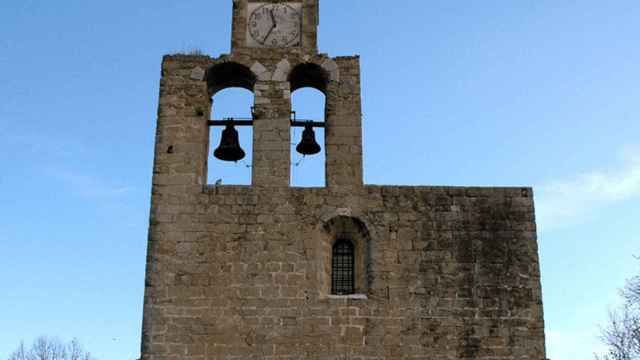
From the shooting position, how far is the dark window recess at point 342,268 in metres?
13.2

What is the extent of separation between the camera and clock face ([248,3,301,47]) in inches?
576

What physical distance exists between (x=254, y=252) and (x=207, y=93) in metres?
3.01

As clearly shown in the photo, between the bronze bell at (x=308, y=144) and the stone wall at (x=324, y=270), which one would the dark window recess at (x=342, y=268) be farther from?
the bronze bell at (x=308, y=144)

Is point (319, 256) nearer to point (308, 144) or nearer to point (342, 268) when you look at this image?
point (342, 268)

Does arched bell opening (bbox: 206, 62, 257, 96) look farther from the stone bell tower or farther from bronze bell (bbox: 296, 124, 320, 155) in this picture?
bronze bell (bbox: 296, 124, 320, 155)

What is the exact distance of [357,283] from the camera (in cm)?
1314

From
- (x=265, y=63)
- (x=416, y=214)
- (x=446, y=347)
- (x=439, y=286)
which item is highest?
(x=265, y=63)

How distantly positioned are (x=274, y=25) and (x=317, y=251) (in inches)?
167

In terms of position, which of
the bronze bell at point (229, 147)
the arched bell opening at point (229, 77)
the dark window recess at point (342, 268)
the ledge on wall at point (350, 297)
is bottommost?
the ledge on wall at point (350, 297)

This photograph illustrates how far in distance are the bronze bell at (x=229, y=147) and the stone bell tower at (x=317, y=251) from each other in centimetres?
24

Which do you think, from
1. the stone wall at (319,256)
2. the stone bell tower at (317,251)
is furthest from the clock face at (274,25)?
the stone wall at (319,256)

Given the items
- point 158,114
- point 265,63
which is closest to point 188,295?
point 158,114

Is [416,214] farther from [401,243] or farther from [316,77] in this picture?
[316,77]

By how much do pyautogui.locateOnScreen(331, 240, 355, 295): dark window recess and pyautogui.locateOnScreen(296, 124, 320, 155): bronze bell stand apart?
5.73ft
